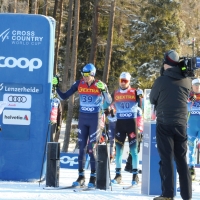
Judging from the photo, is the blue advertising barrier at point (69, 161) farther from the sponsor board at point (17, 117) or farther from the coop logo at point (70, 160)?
the sponsor board at point (17, 117)

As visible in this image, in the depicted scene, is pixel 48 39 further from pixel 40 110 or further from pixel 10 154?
pixel 10 154

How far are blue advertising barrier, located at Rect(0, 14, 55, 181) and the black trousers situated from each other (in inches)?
119

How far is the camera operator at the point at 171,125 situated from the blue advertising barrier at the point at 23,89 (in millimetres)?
2903

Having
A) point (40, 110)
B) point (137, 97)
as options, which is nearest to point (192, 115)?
point (137, 97)

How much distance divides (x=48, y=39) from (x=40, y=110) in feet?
4.03

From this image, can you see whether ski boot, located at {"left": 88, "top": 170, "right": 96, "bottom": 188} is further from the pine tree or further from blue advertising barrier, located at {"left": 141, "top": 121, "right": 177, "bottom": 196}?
the pine tree

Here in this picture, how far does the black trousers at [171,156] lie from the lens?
706 cm

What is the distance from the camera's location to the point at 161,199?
7.10 metres

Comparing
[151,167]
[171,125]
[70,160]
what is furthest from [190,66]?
[70,160]

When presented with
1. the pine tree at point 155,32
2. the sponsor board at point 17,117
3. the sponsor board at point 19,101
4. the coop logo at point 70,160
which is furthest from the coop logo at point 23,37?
the pine tree at point 155,32

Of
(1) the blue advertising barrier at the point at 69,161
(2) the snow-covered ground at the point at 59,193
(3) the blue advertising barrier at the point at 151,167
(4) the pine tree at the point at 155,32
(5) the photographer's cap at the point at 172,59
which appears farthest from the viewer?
(4) the pine tree at the point at 155,32

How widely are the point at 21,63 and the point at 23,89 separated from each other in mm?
447

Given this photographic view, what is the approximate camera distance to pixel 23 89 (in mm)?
9523

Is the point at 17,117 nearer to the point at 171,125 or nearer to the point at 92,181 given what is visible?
the point at 92,181
